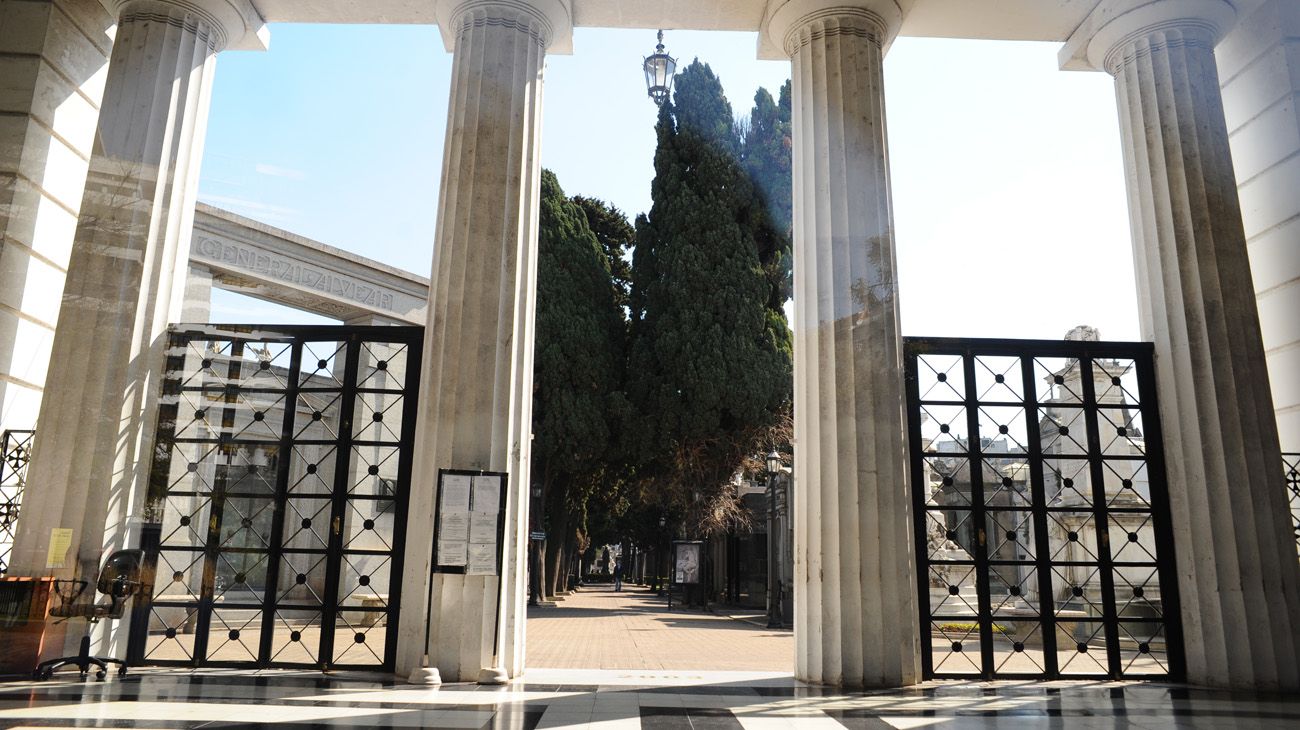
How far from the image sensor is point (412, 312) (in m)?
14.4

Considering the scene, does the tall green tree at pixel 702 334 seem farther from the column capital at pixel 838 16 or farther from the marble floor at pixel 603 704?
the marble floor at pixel 603 704

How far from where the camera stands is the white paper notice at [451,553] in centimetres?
636

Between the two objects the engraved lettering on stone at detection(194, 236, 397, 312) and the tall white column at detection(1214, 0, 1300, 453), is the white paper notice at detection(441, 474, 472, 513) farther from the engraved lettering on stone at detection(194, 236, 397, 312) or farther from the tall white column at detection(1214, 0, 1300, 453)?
the engraved lettering on stone at detection(194, 236, 397, 312)

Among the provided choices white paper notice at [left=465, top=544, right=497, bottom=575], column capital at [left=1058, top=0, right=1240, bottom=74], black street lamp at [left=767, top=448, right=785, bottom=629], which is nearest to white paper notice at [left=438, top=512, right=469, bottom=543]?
white paper notice at [left=465, top=544, right=497, bottom=575]

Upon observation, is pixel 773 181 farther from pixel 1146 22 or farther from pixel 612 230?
pixel 1146 22

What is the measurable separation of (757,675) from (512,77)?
5.41m

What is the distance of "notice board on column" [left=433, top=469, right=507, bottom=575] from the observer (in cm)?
637

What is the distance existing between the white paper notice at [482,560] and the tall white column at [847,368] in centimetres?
236

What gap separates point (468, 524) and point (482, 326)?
1538mm

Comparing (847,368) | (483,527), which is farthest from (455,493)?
(847,368)

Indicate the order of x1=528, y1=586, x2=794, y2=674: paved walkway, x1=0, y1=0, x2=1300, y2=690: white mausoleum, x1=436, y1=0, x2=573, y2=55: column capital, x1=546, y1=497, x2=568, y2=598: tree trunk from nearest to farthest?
x1=0, y1=0, x2=1300, y2=690: white mausoleum
x1=436, y1=0, x2=573, y2=55: column capital
x1=528, y1=586, x2=794, y2=674: paved walkway
x1=546, y1=497, x2=568, y2=598: tree trunk

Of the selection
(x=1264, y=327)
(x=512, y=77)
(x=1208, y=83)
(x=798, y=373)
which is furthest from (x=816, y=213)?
(x=1264, y=327)

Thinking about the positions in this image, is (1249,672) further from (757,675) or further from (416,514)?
(416,514)

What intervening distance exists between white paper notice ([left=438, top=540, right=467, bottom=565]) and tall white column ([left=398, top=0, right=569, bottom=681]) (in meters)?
0.14
